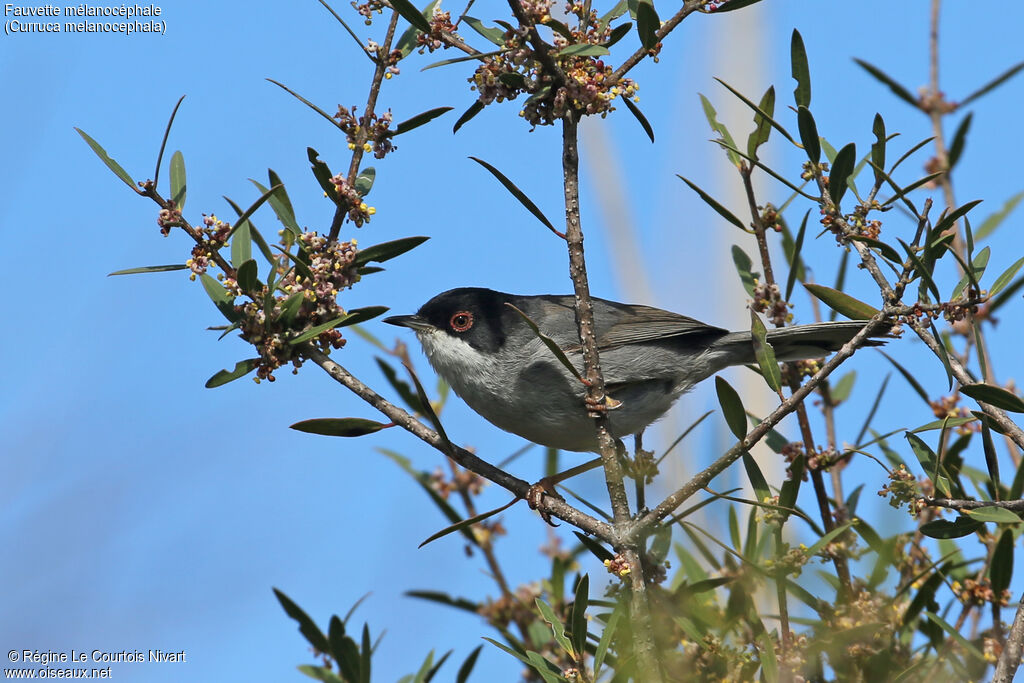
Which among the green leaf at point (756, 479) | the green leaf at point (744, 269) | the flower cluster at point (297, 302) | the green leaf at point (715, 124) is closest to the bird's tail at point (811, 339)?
the green leaf at point (744, 269)

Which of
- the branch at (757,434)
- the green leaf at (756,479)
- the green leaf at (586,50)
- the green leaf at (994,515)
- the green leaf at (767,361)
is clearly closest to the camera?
the green leaf at (994,515)

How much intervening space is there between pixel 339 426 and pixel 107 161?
3.08ft

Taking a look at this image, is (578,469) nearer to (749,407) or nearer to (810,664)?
(749,407)

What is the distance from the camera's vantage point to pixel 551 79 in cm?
255

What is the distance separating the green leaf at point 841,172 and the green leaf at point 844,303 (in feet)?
0.92

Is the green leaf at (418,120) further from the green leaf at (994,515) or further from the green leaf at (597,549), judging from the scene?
the green leaf at (994,515)

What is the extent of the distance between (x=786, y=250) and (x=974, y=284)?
51.4 inches

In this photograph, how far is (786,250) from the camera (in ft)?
11.7

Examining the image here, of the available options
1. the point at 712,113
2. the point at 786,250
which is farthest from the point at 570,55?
the point at 786,250

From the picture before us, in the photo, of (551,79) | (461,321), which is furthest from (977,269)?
(461,321)

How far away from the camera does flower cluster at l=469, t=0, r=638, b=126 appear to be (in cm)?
252

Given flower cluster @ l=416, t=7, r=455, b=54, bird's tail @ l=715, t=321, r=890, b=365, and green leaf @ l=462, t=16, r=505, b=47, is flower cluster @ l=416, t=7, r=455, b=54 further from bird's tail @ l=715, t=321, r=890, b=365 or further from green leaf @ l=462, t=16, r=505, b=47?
bird's tail @ l=715, t=321, r=890, b=365

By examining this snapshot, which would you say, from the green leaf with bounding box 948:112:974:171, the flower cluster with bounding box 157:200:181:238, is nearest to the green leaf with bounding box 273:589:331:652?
the flower cluster with bounding box 157:200:181:238

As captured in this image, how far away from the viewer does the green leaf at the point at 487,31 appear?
256 centimetres
